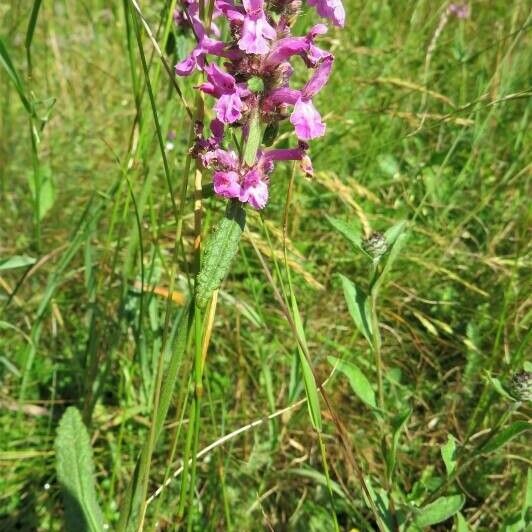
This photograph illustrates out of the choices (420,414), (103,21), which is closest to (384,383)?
(420,414)

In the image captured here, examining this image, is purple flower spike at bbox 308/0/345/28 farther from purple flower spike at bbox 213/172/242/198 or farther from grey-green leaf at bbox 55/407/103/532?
grey-green leaf at bbox 55/407/103/532

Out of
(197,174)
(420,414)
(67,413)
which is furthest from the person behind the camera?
(420,414)

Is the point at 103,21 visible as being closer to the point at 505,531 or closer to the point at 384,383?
the point at 384,383

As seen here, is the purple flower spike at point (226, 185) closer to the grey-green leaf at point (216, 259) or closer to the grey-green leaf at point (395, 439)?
the grey-green leaf at point (216, 259)

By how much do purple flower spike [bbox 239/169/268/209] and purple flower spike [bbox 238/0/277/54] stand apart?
0.19 metres

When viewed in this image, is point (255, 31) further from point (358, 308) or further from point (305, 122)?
point (358, 308)

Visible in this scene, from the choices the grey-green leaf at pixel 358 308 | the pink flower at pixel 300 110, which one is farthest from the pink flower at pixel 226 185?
the grey-green leaf at pixel 358 308

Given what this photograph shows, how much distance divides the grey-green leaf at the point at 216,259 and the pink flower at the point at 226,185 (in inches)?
1.9

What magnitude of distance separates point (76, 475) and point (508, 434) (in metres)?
0.88

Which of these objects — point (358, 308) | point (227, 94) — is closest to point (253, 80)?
point (227, 94)

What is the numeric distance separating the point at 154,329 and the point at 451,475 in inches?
36.4

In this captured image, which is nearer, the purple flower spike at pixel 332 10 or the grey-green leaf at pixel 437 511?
the purple flower spike at pixel 332 10

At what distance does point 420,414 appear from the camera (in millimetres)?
1907

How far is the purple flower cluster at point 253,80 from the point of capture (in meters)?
0.97
